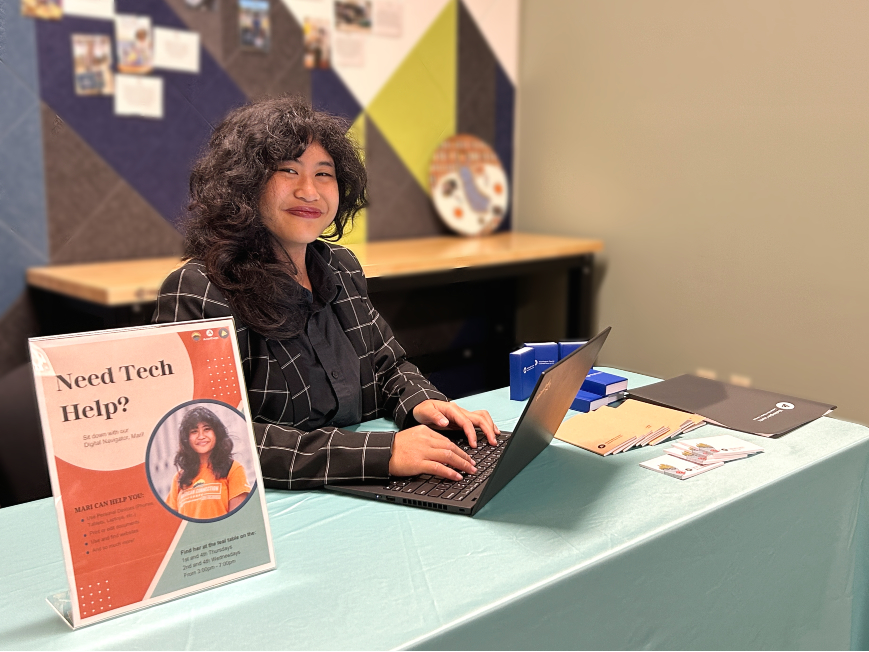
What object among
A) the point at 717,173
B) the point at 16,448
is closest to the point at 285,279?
the point at 16,448

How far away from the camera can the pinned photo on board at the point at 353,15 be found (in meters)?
3.00

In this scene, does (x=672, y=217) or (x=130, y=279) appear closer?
(x=130, y=279)

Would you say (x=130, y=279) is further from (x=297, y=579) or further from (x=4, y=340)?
(x=297, y=579)

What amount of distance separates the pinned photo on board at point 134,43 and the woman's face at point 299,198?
4.67ft

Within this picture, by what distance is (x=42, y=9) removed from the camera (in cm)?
231

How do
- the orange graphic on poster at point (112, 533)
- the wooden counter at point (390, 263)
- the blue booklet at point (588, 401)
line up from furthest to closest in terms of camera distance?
the wooden counter at point (390, 263)
the blue booklet at point (588, 401)
the orange graphic on poster at point (112, 533)

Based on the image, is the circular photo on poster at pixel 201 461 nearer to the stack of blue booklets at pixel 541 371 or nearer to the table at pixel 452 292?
the stack of blue booklets at pixel 541 371

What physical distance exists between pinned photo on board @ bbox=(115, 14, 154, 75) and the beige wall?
5.73 feet

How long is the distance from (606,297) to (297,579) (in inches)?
107

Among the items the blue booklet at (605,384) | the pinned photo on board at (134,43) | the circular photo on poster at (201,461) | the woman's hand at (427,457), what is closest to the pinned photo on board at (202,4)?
the pinned photo on board at (134,43)

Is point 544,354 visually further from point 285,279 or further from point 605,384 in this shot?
A: point 285,279

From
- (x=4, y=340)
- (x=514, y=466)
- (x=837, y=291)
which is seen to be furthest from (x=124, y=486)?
(x=837, y=291)

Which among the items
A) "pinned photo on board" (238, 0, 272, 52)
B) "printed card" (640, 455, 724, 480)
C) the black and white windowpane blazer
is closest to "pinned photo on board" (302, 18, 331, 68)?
"pinned photo on board" (238, 0, 272, 52)

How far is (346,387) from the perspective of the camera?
1443 mm
